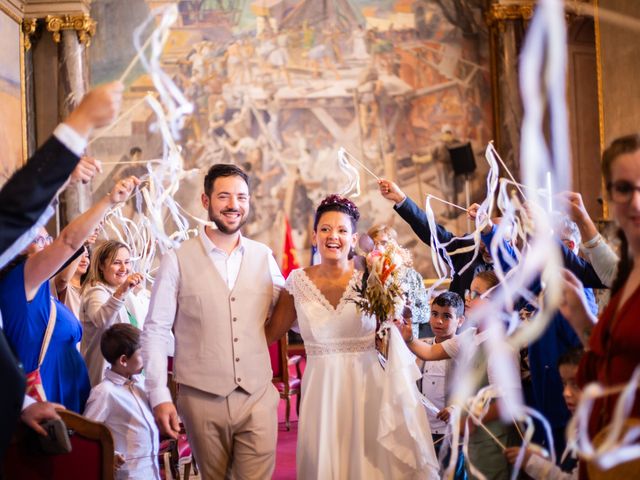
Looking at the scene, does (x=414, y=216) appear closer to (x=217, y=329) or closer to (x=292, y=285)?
(x=292, y=285)

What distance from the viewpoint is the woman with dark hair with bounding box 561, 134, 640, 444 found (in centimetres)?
220

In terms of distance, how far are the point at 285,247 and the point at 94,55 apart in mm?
4705

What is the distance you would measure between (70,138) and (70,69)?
10794mm

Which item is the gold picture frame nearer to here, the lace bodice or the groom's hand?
the lace bodice

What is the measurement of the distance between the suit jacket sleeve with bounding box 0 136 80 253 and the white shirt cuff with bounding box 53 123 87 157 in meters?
0.01

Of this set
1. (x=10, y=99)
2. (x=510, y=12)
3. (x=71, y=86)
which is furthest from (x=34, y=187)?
(x=510, y=12)

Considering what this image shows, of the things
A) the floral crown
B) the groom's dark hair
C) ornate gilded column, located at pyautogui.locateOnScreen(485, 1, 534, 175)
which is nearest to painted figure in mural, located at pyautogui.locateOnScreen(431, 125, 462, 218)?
ornate gilded column, located at pyautogui.locateOnScreen(485, 1, 534, 175)

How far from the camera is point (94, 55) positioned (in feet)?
43.0

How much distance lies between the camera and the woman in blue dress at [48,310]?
333 centimetres

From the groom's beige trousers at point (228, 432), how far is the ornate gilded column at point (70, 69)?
9215 millimetres

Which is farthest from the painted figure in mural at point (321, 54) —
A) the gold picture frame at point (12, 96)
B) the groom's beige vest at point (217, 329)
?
the groom's beige vest at point (217, 329)

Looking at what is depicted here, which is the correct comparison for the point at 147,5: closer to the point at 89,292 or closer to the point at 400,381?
the point at 89,292

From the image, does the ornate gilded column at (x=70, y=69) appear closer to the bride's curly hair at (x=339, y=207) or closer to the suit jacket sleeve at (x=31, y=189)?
the bride's curly hair at (x=339, y=207)

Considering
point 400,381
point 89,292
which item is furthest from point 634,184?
point 89,292
